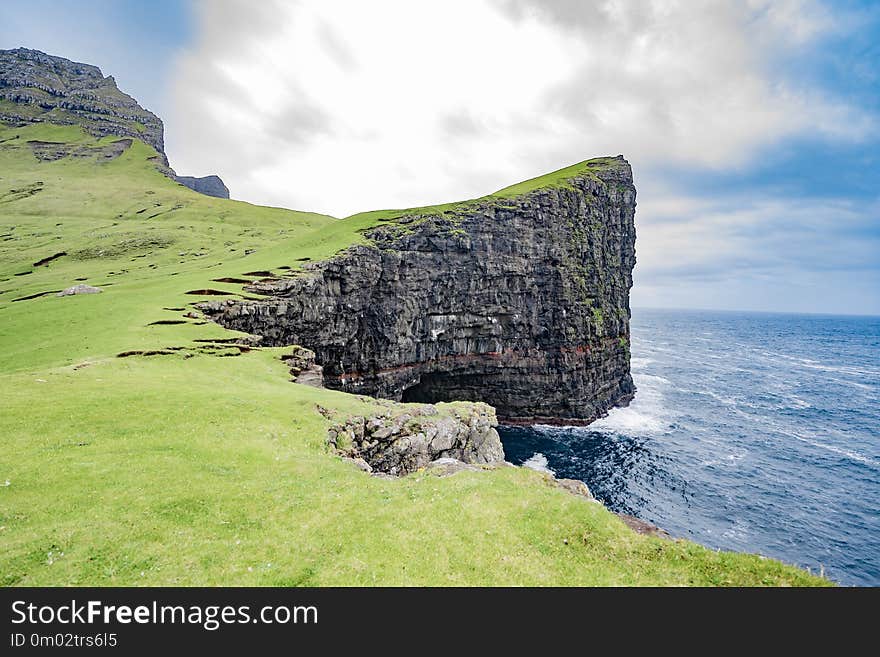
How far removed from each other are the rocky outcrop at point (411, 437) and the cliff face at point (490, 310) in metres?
41.5

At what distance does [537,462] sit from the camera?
66.8 metres

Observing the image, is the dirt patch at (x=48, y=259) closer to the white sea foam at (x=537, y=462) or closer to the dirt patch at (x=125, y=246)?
the dirt patch at (x=125, y=246)

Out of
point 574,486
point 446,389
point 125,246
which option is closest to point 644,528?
point 574,486

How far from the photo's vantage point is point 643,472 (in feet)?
203

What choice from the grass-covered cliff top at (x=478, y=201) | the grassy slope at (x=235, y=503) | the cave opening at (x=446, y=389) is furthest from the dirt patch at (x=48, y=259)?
the cave opening at (x=446, y=389)

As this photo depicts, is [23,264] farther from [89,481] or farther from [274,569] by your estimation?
[274,569]

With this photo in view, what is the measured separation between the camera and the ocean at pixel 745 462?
44938 mm

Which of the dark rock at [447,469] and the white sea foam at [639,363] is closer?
the dark rock at [447,469]

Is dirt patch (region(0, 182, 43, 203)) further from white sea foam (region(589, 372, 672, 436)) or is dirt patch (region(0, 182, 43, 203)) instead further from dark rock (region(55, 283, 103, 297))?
white sea foam (region(589, 372, 672, 436))

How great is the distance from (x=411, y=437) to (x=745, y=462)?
66.5 meters

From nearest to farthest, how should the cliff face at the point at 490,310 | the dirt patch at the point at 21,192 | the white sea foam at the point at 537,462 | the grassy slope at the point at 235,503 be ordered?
the grassy slope at the point at 235,503, the white sea foam at the point at 537,462, the cliff face at the point at 490,310, the dirt patch at the point at 21,192

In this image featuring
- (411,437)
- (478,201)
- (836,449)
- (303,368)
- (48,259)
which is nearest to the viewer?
(411,437)

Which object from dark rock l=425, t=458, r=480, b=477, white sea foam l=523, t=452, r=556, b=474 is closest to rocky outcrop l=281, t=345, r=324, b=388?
dark rock l=425, t=458, r=480, b=477

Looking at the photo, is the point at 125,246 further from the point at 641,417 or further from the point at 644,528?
the point at 641,417
